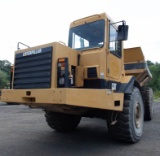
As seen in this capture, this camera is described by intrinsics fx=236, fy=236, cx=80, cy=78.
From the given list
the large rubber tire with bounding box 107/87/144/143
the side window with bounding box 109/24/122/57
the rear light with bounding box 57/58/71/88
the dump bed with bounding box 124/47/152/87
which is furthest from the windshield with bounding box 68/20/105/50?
the dump bed with bounding box 124/47/152/87

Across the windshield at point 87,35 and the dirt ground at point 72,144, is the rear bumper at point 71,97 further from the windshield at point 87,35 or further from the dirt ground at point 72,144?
the windshield at point 87,35

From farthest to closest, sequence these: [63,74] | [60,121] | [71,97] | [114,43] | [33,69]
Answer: [60,121], [114,43], [33,69], [63,74], [71,97]

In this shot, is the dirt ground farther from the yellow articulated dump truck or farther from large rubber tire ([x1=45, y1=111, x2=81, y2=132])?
the yellow articulated dump truck

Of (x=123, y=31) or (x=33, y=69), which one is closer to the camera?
(x=33, y=69)

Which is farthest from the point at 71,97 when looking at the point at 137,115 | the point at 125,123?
the point at 137,115

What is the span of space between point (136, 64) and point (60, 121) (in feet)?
10.4

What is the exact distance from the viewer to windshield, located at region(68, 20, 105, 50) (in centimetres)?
523

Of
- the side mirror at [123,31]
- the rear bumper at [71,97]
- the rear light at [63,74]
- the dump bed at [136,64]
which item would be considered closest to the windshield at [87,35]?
the side mirror at [123,31]

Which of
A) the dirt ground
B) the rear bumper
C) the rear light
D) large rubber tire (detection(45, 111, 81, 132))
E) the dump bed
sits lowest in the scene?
the dirt ground

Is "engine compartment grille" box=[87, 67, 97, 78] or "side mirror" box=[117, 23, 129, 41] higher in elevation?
"side mirror" box=[117, 23, 129, 41]

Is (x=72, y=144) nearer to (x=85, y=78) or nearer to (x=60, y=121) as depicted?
(x=60, y=121)

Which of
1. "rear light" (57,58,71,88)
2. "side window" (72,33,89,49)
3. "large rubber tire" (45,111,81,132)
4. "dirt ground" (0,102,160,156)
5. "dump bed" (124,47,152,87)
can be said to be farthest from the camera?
"dump bed" (124,47,152,87)

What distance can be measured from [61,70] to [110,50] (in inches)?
54.1

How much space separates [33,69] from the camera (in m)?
4.81
